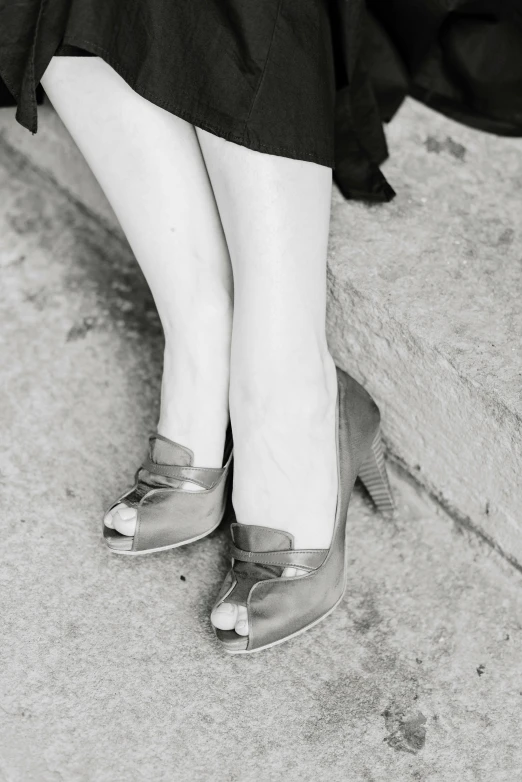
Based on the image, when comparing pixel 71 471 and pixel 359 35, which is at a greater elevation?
pixel 359 35

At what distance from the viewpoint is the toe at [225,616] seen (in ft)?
3.13

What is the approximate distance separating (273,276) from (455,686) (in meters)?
0.53

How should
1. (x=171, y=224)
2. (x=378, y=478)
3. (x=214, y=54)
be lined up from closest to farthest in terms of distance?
(x=214, y=54) < (x=171, y=224) < (x=378, y=478)

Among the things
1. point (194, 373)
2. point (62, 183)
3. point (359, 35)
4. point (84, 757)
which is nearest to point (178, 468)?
point (194, 373)

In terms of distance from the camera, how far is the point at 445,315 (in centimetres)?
107

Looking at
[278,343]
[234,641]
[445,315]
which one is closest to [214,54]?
[278,343]

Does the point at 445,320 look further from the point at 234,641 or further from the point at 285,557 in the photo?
the point at 234,641

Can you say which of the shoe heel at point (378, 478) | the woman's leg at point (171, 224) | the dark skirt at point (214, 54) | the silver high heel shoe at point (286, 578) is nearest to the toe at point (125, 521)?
the woman's leg at point (171, 224)

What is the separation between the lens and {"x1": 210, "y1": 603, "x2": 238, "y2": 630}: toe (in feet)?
3.13

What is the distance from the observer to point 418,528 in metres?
A: 1.18

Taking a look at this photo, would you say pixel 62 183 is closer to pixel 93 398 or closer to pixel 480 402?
pixel 93 398

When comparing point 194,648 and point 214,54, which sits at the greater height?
point 214,54

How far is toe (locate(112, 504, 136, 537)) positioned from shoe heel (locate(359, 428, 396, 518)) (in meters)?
0.32

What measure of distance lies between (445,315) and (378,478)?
24cm
